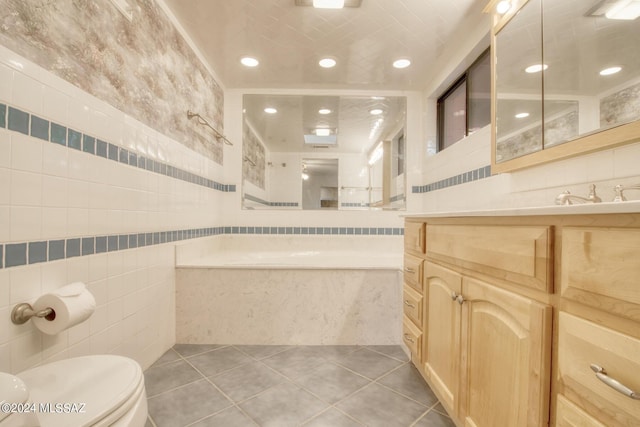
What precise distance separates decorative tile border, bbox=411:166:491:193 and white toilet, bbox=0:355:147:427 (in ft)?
6.54

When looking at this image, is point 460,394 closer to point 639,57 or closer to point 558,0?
point 639,57

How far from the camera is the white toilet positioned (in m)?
0.62

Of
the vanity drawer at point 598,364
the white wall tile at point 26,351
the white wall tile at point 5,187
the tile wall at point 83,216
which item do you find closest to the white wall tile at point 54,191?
the tile wall at point 83,216

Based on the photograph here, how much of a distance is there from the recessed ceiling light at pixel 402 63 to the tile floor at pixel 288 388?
2.18m

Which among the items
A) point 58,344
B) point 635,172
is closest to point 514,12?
point 635,172

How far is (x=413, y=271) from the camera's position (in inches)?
58.8

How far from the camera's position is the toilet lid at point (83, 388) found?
2.08 ft

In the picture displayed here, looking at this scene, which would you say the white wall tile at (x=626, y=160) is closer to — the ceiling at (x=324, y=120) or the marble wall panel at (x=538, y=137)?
the marble wall panel at (x=538, y=137)

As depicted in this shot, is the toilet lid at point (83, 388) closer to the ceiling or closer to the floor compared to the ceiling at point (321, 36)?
closer to the floor

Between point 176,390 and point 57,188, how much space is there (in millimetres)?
1083

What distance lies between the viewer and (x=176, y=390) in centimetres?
144

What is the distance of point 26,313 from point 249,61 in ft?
7.07

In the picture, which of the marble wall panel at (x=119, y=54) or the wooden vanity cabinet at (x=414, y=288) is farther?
the wooden vanity cabinet at (x=414, y=288)

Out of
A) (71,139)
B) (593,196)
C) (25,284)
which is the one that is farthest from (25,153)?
(593,196)
